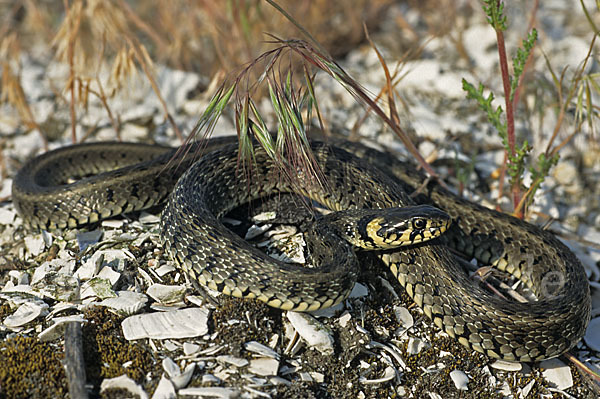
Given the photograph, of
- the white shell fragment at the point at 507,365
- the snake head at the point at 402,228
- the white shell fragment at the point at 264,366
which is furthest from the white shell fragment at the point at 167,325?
the white shell fragment at the point at 507,365

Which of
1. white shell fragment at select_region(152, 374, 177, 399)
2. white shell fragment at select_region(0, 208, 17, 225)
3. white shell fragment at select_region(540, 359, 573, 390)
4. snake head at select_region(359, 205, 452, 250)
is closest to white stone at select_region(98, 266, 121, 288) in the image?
white shell fragment at select_region(152, 374, 177, 399)

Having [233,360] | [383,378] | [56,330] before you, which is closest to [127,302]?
[56,330]

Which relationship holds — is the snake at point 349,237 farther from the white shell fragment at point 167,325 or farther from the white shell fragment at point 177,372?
the white shell fragment at point 177,372

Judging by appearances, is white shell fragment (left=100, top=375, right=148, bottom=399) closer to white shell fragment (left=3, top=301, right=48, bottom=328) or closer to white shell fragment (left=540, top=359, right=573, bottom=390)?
white shell fragment (left=3, top=301, right=48, bottom=328)

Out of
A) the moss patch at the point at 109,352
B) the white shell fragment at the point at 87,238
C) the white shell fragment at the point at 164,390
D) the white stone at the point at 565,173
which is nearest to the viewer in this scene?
the white shell fragment at the point at 164,390

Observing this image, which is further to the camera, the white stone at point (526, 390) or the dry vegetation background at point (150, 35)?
the dry vegetation background at point (150, 35)

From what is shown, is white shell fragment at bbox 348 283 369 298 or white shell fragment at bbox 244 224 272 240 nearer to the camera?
white shell fragment at bbox 348 283 369 298

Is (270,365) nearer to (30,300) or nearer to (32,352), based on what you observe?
(32,352)

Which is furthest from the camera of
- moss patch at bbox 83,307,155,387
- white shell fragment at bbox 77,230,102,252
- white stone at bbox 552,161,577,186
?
white stone at bbox 552,161,577,186
